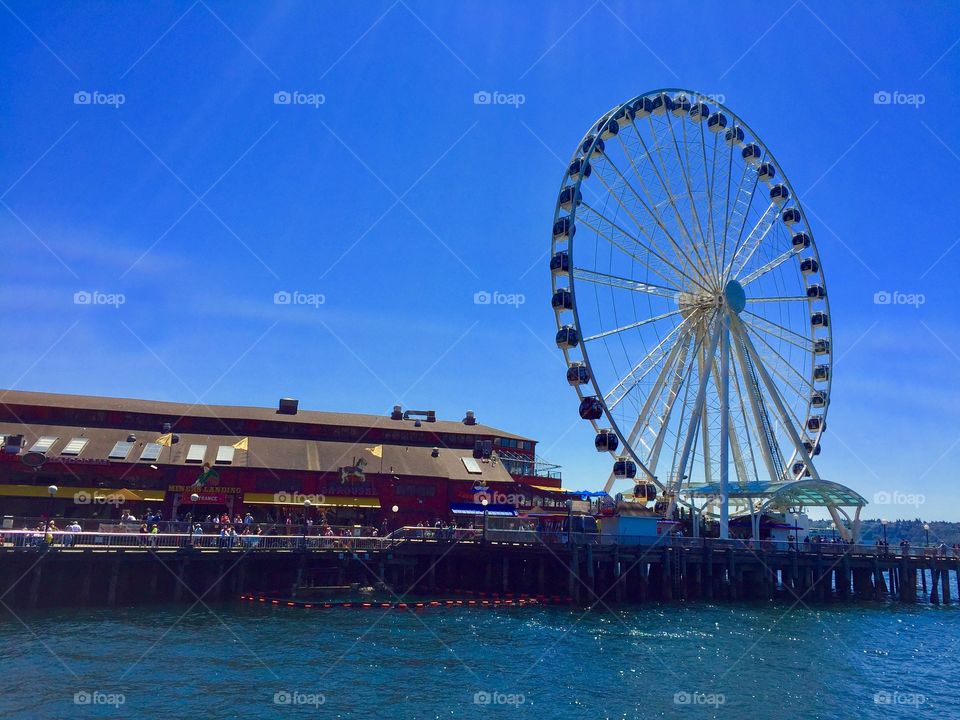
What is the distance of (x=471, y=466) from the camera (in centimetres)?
6072

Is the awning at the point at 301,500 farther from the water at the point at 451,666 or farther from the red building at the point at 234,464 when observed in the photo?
the water at the point at 451,666

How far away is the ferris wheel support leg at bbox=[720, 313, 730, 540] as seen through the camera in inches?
2037

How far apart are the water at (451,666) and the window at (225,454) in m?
18.0

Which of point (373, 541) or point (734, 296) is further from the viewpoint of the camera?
point (734, 296)

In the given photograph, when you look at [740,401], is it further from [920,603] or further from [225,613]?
[225,613]

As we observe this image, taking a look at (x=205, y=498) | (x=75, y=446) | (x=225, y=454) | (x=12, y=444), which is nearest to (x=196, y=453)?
(x=225, y=454)

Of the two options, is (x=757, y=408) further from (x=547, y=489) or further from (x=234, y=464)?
(x=234, y=464)

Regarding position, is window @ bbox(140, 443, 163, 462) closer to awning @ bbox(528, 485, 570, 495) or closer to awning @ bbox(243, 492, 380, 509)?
awning @ bbox(243, 492, 380, 509)

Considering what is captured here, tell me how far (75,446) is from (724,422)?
42.1 metres

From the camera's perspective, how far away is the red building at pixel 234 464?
165 ft

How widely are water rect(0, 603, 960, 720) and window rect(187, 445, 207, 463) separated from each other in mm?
18538

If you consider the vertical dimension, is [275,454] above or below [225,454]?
above

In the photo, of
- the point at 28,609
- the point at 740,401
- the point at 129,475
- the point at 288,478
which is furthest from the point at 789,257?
the point at 28,609

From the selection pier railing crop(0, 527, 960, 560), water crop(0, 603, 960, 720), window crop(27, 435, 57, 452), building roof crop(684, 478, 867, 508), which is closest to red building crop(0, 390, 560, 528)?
window crop(27, 435, 57, 452)
